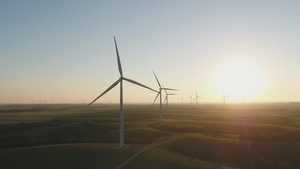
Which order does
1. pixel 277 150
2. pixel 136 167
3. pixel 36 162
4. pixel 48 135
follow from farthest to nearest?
pixel 48 135, pixel 277 150, pixel 36 162, pixel 136 167

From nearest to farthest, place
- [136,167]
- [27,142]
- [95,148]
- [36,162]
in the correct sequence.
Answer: [136,167]
[36,162]
[95,148]
[27,142]

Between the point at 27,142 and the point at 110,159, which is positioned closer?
the point at 110,159

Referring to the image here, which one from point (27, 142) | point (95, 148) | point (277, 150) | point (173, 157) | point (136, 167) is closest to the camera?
point (136, 167)

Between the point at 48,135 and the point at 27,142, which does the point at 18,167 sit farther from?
the point at 48,135

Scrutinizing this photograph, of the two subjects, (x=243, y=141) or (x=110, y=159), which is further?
(x=243, y=141)

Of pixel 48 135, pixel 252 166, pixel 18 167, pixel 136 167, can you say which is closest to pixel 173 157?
pixel 136 167

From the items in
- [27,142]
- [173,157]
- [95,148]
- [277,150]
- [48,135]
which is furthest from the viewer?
[48,135]

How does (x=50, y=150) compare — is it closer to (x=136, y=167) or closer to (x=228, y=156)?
(x=136, y=167)

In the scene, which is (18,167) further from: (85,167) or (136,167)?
(136,167)

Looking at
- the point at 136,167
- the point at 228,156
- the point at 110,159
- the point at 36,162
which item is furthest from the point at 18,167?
the point at 228,156
